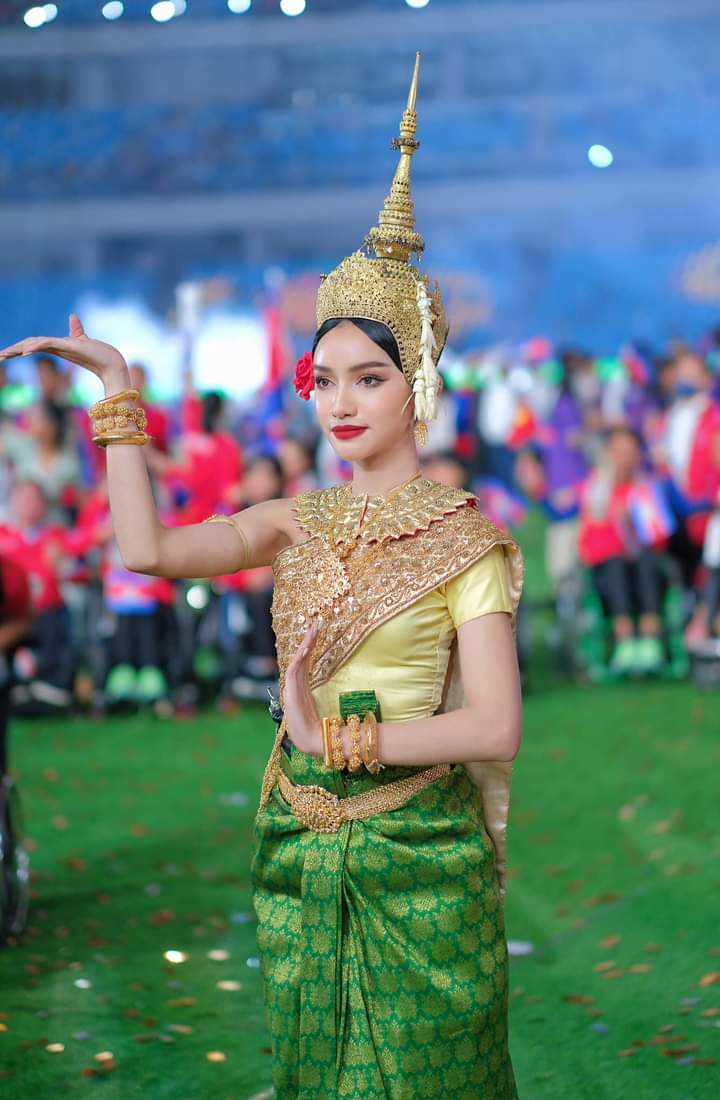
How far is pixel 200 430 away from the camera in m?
9.74

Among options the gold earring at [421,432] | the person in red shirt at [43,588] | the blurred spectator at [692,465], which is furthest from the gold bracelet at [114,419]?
the blurred spectator at [692,465]

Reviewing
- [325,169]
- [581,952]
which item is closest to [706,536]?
[581,952]

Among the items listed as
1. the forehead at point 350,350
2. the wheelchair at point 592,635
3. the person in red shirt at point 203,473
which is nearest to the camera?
the forehead at point 350,350

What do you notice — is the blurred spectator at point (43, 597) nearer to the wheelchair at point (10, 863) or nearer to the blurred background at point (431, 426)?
the blurred background at point (431, 426)

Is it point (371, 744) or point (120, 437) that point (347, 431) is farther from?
point (371, 744)

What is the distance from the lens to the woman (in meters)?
2.62

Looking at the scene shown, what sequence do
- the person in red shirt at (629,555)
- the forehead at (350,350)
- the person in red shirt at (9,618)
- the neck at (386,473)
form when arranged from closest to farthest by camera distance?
the forehead at (350,350) < the neck at (386,473) < the person in red shirt at (9,618) < the person in red shirt at (629,555)

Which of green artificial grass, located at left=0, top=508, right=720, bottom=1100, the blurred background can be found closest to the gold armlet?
the blurred background

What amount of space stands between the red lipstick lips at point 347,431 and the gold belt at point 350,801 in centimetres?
60

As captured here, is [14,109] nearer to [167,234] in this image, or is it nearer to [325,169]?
[167,234]

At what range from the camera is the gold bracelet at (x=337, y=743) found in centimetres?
253

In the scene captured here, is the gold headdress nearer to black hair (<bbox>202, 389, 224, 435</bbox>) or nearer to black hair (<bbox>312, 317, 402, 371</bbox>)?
black hair (<bbox>312, 317, 402, 371</bbox>)

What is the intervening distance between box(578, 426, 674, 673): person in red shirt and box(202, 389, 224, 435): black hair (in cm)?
234

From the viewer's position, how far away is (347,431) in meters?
2.75
